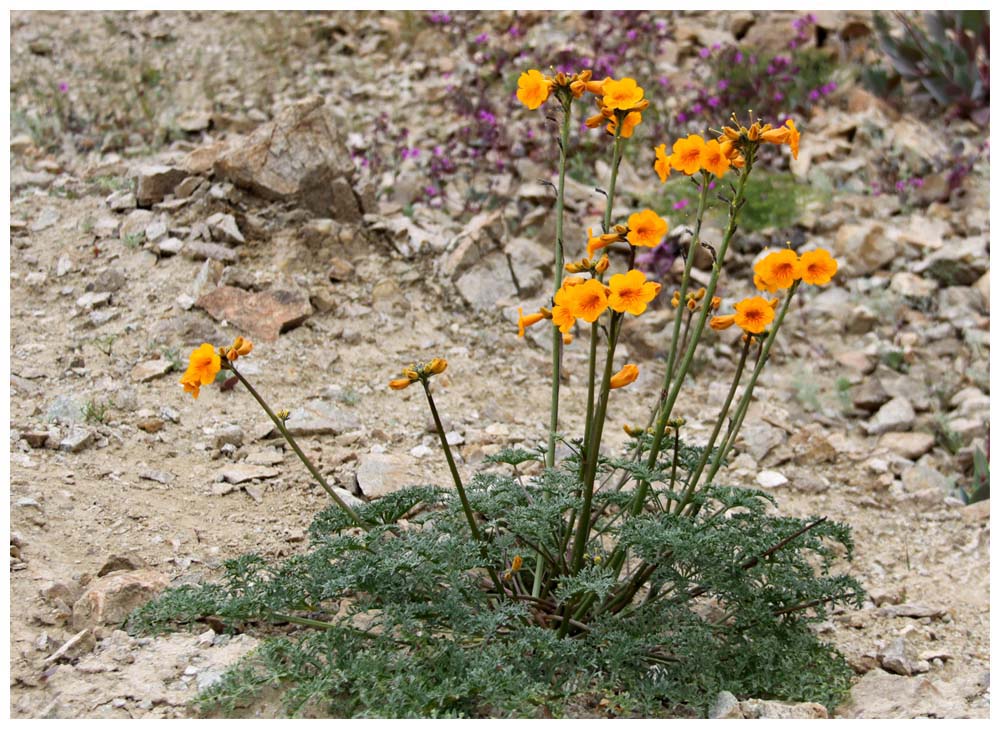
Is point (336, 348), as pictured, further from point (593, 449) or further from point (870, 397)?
point (870, 397)

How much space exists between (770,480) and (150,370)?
8.70 feet

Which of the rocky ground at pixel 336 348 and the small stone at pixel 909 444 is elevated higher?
the rocky ground at pixel 336 348

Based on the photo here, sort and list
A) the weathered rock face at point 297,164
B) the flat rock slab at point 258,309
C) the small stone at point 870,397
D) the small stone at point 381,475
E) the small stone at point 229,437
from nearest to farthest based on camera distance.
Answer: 1. the small stone at point 381,475
2. the small stone at point 229,437
3. the flat rock slab at point 258,309
4. the small stone at point 870,397
5. the weathered rock face at point 297,164

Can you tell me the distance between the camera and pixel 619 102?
2742mm

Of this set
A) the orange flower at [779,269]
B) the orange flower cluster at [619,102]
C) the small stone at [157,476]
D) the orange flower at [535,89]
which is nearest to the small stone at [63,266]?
the small stone at [157,476]

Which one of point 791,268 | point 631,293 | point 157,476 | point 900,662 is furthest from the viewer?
point 157,476

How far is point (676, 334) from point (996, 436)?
244cm

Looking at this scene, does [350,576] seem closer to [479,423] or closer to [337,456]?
[337,456]

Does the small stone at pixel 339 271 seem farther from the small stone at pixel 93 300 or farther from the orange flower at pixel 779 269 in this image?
the orange flower at pixel 779 269

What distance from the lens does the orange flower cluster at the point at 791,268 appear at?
259 centimetres

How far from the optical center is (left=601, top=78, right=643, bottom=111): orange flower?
274 cm

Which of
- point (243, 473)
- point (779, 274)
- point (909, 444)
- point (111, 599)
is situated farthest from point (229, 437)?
point (909, 444)

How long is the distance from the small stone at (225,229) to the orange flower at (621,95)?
279 cm

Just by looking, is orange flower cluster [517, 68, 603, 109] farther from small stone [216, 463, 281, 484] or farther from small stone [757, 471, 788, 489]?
small stone [757, 471, 788, 489]
